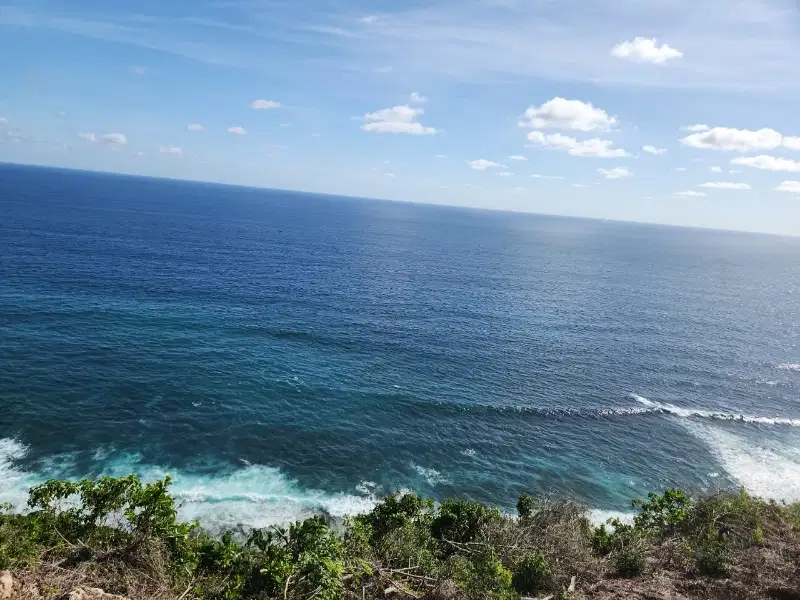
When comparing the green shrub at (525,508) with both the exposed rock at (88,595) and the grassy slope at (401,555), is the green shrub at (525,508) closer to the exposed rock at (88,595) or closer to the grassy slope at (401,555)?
the grassy slope at (401,555)

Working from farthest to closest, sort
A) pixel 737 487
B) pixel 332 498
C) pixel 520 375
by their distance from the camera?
1. pixel 520 375
2. pixel 737 487
3. pixel 332 498

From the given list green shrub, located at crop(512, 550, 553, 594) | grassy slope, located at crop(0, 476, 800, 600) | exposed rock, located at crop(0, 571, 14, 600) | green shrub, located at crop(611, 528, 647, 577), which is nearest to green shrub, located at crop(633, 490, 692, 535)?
grassy slope, located at crop(0, 476, 800, 600)

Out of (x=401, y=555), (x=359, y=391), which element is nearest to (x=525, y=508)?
(x=401, y=555)

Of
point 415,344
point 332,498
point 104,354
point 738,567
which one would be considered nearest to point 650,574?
point 738,567

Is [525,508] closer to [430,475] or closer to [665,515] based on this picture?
[665,515]

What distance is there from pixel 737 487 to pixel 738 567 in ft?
106

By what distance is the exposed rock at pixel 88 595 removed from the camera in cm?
2405

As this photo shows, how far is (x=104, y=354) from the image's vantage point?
7594 cm

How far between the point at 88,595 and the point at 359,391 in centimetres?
5147

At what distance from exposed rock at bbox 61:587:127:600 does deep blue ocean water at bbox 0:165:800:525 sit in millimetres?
23564

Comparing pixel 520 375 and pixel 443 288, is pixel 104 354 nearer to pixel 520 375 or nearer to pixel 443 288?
pixel 520 375

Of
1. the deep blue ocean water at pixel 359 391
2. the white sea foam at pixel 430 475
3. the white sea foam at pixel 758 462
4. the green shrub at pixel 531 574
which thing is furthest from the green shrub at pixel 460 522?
the white sea foam at pixel 758 462

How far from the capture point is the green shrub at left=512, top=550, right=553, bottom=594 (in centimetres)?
3244

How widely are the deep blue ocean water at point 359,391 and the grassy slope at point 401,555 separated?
15.7m
